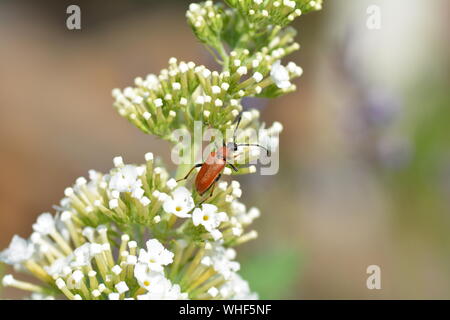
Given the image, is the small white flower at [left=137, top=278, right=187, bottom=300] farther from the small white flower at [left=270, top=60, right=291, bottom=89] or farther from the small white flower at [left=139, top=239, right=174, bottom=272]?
the small white flower at [left=270, top=60, right=291, bottom=89]

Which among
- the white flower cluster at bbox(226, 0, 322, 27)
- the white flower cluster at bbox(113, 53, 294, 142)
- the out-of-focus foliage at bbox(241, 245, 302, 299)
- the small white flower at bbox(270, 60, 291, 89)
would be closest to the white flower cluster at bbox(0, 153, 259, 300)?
the white flower cluster at bbox(113, 53, 294, 142)

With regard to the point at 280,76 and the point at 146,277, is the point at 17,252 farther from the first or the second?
the point at 280,76

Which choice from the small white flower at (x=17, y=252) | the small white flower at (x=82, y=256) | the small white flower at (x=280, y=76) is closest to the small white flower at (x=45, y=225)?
the small white flower at (x=17, y=252)

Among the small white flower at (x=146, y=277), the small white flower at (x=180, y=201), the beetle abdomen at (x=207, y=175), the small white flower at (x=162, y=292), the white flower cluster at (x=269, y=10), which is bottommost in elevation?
the small white flower at (x=162, y=292)

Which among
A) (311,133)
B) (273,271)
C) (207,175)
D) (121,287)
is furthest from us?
(311,133)

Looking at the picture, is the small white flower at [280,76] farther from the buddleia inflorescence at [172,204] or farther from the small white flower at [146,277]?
the small white flower at [146,277]

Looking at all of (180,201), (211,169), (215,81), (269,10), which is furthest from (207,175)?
(269,10)
